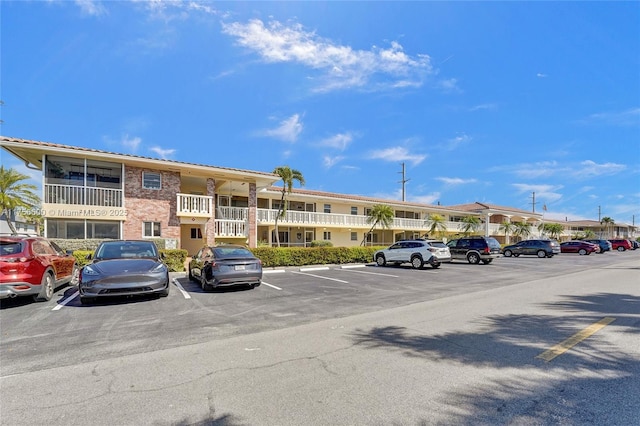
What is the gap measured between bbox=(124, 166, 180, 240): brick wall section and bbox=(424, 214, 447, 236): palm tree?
27.9 metres

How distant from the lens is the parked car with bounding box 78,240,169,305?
7812mm

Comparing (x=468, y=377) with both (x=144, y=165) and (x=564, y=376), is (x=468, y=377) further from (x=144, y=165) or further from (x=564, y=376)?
(x=144, y=165)

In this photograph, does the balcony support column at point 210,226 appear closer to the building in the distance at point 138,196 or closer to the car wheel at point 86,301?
the building in the distance at point 138,196

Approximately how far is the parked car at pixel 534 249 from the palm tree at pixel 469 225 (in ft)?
23.9

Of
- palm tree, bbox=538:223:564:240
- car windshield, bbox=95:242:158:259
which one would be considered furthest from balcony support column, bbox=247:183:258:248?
palm tree, bbox=538:223:564:240

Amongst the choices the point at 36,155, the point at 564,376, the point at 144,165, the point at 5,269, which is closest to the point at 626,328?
the point at 564,376

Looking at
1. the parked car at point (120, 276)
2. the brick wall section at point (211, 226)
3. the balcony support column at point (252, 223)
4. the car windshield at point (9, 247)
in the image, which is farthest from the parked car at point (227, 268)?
the balcony support column at point (252, 223)

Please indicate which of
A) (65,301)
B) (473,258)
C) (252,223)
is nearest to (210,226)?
(252,223)

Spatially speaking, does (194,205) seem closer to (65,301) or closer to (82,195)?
(82,195)

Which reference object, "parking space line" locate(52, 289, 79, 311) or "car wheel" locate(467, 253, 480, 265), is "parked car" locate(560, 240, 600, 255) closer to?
"car wheel" locate(467, 253, 480, 265)

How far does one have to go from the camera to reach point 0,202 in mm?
20188

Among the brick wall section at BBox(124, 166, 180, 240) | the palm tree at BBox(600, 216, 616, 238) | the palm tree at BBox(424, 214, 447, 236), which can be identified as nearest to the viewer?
the brick wall section at BBox(124, 166, 180, 240)

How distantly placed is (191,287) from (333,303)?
522cm

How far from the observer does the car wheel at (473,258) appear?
22816mm
